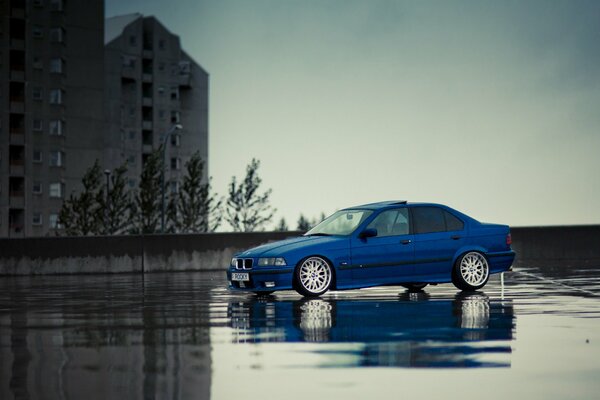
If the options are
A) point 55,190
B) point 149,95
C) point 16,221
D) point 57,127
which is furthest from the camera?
point 149,95

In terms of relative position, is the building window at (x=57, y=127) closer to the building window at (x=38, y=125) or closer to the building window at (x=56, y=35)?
the building window at (x=38, y=125)

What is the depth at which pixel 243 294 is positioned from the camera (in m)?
20.5

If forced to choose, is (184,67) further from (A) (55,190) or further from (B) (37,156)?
(B) (37,156)

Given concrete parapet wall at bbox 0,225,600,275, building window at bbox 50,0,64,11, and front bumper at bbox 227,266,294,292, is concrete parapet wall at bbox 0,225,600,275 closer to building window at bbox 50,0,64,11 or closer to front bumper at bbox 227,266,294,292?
front bumper at bbox 227,266,294,292

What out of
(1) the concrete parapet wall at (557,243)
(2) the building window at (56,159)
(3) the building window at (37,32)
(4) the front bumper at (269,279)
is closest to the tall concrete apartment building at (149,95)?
(2) the building window at (56,159)

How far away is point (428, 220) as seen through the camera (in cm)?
2011

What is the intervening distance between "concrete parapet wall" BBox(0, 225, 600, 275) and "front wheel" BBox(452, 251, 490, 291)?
13479 mm

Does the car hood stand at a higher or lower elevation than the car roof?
lower

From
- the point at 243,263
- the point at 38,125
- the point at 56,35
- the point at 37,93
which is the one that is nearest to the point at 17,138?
the point at 38,125

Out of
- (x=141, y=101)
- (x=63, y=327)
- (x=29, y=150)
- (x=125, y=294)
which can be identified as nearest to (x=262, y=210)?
(x=29, y=150)

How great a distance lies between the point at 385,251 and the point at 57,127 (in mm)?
86259

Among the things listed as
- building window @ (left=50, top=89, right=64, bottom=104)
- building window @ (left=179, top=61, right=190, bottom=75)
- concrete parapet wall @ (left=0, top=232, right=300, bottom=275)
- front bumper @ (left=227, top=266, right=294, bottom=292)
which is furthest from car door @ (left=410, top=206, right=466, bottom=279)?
building window @ (left=179, top=61, right=190, bottom=75)

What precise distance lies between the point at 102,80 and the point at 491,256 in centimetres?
8967

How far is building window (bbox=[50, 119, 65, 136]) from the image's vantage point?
102375 mm
